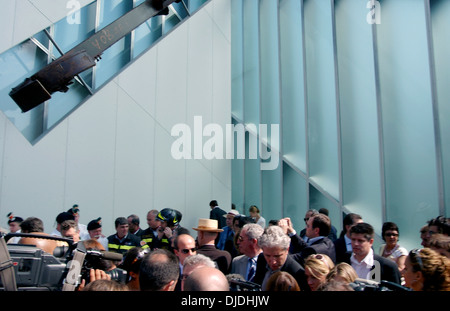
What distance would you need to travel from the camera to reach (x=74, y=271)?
8.09ft

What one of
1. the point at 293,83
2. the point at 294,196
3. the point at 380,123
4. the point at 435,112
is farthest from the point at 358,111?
the point at 294,196

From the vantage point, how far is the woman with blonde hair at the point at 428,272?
265cm

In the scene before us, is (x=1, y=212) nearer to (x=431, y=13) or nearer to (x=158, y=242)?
(x=158, y=242)

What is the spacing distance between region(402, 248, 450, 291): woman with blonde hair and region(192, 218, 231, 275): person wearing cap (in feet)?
6.95

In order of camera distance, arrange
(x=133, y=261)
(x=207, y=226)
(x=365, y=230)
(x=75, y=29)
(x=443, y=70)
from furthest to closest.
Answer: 1. (x=443, y=70)
2. (x=75, y=29)
3. (x=207, y=226)
4. (x=365, y=230)
5. (x=133, y=261)

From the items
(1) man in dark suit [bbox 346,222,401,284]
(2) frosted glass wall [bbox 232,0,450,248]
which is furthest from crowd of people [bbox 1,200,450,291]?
(2) frosted glass wall [bbox 232,0,450,248]

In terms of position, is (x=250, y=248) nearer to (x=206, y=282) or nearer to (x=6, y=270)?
(x=206, y=282)

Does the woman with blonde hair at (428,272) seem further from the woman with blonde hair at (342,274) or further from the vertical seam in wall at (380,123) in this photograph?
the vertical seam in wall at (380,123)

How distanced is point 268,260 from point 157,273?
1468 mm

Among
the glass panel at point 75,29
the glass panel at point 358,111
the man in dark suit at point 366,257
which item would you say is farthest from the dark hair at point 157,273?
the glass panel at point 358,111

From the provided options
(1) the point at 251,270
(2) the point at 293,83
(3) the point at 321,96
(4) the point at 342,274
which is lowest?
(1) the point at 251,270

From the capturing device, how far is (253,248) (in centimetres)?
437

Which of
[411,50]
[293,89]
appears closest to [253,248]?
[411,50]

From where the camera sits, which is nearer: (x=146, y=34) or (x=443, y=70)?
(x=443, y=70)
